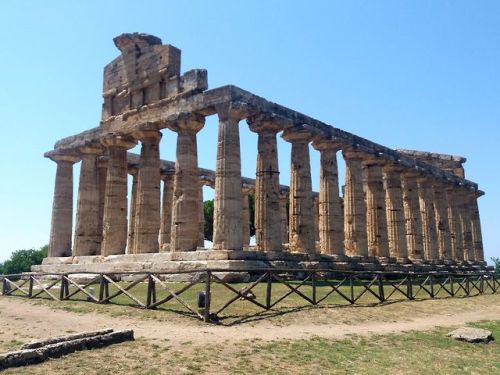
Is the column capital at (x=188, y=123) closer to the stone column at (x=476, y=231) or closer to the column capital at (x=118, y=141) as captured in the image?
the column capital at (x=118, y=141)

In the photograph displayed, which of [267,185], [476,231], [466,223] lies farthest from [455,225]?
[267,185]

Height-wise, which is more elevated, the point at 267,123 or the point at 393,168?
the point at 267,123

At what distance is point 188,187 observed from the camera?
1001 inches

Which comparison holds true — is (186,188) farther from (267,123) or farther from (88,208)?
(88,208)

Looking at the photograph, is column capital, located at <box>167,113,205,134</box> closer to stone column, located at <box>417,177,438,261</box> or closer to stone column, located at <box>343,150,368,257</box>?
stone column, located at <box>343,150,368,257</box>

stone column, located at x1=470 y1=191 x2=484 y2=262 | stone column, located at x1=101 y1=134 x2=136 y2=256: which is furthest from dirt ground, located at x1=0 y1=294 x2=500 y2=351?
stone column, located at x1=470 y1=191 x2=484 y2=262

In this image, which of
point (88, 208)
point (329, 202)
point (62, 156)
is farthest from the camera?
point (62, 156)

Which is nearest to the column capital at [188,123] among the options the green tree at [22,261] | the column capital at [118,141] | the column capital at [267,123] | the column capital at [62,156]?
the column capital at [267,123]

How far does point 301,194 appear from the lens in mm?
28031

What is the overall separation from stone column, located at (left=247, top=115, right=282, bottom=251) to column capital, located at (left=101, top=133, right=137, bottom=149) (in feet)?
26.9

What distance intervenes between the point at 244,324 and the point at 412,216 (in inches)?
1093

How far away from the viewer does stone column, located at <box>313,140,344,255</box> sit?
29986 millimetres

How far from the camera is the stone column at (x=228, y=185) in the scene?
75.8ft

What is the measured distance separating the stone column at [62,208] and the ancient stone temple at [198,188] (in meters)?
0.07
